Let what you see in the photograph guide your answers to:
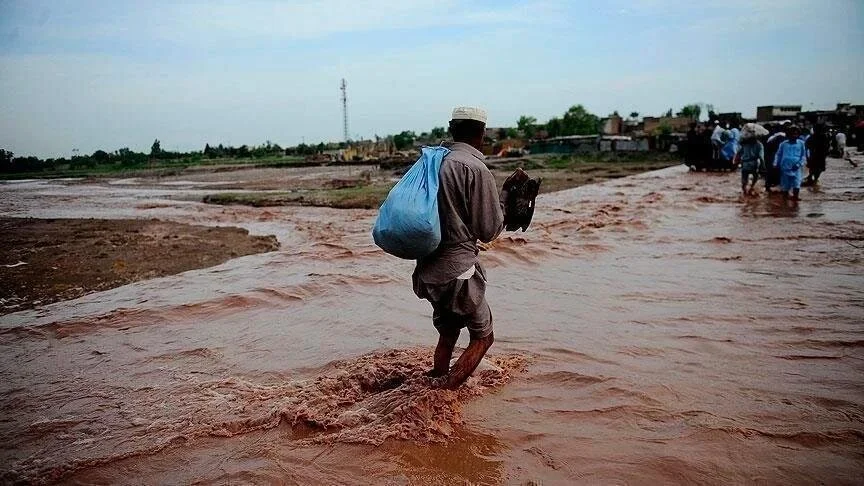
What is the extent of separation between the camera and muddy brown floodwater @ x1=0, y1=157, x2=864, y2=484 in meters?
2.71

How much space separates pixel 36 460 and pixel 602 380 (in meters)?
3.33

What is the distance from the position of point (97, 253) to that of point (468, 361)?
775 cm

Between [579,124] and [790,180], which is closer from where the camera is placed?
[790,180]

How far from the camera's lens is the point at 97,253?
8570 millimetres

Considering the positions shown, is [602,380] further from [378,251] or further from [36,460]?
[378,251]

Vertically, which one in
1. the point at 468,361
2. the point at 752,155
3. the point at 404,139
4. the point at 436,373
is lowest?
the point at 436,373

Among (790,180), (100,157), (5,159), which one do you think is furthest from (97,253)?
(100,157)

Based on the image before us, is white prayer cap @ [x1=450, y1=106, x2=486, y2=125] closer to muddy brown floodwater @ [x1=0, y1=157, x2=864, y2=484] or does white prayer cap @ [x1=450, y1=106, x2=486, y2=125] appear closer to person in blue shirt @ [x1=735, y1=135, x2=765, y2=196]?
muddy brown floodwater @ [x1=0, y1=157, x2=864, y2=484]

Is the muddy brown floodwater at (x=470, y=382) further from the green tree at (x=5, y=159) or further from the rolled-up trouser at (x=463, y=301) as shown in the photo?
the green tree at (x=5, y=159)

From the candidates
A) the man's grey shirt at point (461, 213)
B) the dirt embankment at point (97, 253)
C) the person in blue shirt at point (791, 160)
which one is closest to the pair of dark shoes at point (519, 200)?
the man's grey shirt at point (461, 213)

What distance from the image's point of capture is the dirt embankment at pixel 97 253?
6.62 meters

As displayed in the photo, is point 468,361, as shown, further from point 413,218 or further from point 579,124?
point 579,124

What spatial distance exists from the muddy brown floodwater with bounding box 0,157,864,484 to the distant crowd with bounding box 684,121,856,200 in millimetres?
4076

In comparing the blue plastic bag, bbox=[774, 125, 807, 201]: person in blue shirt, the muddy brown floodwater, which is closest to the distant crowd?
bbox=[774, 125, 807, 201]: person in blue shirt
